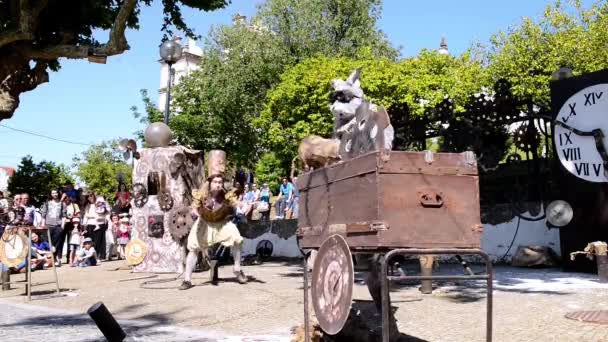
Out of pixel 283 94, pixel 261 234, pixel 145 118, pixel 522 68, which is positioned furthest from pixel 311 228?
pixel 145 118

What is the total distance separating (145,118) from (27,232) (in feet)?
89.4

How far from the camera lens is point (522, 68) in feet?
104

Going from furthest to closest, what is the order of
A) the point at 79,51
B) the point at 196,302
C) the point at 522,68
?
the point at 522,68 < the point at 79,51 < the point at 196,302

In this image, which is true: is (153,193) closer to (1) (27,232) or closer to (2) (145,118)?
(1) (27,232)

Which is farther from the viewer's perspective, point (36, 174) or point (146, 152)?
point (36, 174)

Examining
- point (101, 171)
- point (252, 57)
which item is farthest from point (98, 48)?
point (101, 171)

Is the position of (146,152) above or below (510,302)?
above

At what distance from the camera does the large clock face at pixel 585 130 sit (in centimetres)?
995

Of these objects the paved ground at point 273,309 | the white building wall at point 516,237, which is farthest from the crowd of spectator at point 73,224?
the white building wall at point 516,237

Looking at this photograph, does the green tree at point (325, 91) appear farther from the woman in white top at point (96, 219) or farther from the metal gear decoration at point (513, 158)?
the woman in white top at point (96, 219)

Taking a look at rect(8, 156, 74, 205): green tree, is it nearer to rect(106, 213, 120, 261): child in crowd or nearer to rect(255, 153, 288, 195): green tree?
rect(106, 213, 120, 261): child in crowd

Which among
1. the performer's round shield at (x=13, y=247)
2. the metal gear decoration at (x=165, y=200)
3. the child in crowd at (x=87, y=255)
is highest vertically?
the metal gear decoration at (x=165, y=200)

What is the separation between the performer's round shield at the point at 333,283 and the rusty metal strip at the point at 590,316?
3.38m

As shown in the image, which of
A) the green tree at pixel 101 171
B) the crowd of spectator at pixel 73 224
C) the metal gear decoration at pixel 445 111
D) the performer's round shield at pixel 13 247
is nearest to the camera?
the performer's round shield at pixel 13 247
